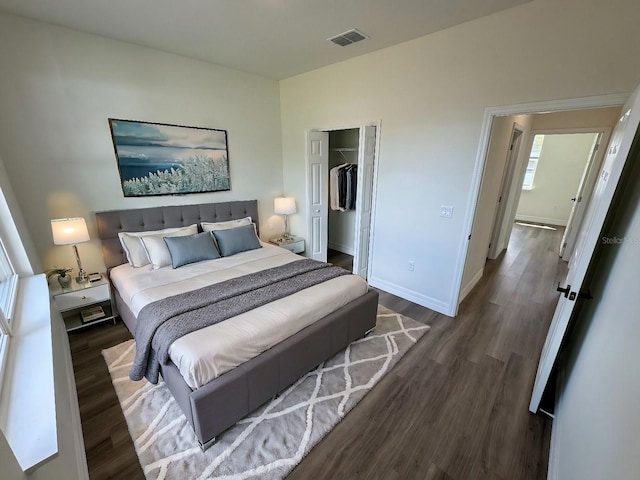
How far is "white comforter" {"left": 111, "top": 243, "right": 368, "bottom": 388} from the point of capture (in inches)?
61.6

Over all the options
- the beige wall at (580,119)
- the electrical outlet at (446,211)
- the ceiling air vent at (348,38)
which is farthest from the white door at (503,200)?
the ceiling air vent at (348,38)

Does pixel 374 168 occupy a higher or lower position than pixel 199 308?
higher

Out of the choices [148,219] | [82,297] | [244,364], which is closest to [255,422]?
[244,364]

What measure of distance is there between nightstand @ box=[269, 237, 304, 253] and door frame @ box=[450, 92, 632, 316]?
86.8 inches

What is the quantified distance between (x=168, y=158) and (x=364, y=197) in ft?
7.80

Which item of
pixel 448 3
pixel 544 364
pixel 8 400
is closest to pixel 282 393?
pixel 8 400

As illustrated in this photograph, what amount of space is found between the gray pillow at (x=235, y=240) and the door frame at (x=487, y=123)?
7.66 feet

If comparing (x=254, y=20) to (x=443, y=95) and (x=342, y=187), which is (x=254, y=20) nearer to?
(x=443, y=95)

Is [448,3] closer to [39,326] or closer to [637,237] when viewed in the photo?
[637,237]

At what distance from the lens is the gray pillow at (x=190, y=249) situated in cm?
273

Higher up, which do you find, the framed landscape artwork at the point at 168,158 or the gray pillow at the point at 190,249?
the framed landscape artwork at the point at 168,158

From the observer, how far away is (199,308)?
6.38 feet

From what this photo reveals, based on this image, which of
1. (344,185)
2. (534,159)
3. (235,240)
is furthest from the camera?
(534,159)

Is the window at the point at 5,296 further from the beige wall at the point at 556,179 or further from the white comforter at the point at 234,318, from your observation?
the beige wall at the point at 556,179
